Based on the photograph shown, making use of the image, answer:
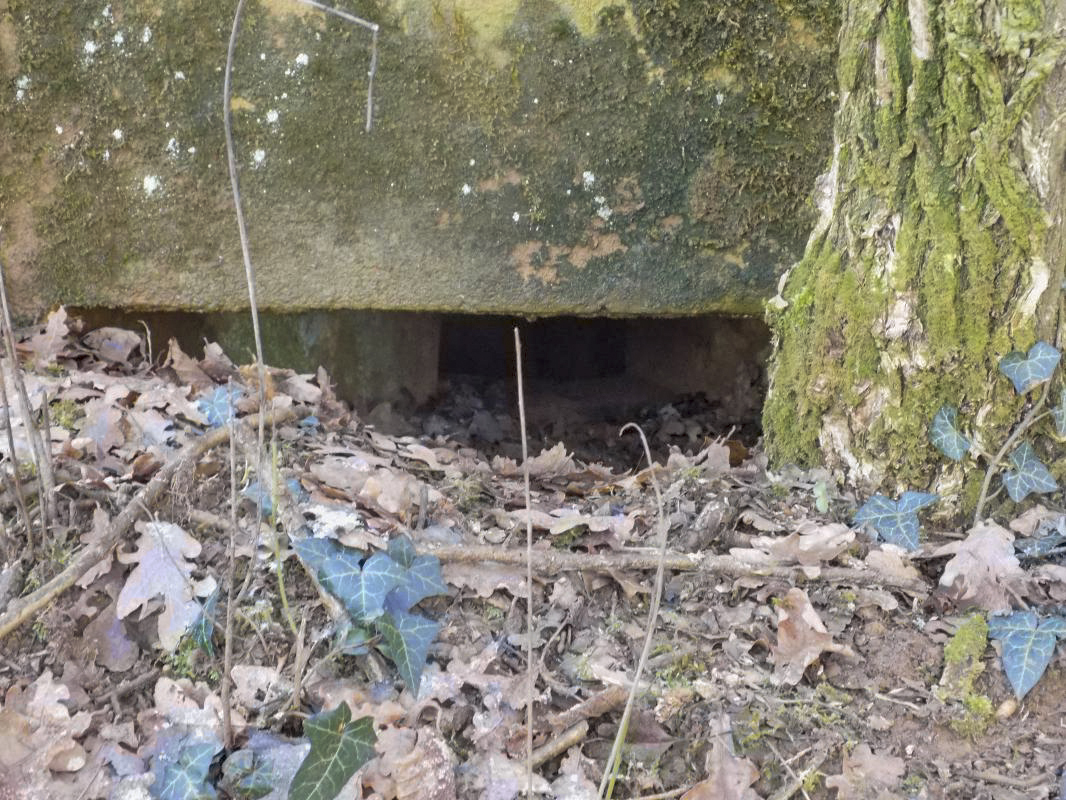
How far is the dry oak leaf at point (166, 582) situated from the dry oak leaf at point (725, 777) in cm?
96

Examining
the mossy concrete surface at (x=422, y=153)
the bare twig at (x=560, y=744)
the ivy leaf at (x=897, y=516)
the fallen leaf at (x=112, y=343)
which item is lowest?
the bare twig at (x=560, y=744)

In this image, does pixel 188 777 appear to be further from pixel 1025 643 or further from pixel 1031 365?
pixel 1031 365

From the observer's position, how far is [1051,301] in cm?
185

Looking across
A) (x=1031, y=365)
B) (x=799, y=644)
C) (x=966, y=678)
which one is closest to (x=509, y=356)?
(x=1031, y=365)

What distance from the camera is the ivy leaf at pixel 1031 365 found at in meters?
1.80

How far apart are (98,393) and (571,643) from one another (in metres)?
1.46

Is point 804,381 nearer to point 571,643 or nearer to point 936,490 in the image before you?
point 936,490

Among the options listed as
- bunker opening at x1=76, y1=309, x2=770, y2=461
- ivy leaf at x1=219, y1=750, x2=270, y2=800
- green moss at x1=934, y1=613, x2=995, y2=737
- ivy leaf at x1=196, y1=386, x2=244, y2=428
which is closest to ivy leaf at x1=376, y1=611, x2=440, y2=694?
ivy leaf at x1=219, y1=750, x2=270, y2=800

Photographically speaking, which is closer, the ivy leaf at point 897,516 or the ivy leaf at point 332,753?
the ivy leaf at point 332,753

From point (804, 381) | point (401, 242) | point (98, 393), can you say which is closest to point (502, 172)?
point (401, 242)

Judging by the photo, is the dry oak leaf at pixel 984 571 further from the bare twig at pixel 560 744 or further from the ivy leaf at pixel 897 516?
the bare twig at pixel 560 744

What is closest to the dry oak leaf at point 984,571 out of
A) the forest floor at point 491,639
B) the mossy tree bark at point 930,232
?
the forest floor at point 491,639

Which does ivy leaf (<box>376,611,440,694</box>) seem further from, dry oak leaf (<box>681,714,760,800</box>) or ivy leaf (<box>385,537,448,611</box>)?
dry oak leaf (<box>681,714,760,800</box>)

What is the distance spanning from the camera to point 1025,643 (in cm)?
158
